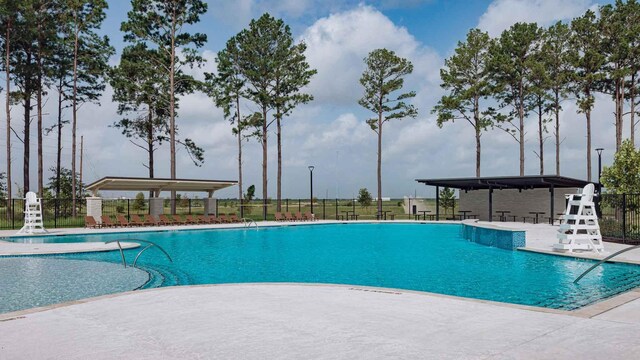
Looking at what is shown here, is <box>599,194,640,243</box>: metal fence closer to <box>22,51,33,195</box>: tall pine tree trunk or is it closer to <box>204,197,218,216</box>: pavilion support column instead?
<box>204,197,218,216</box>: pavilion support column

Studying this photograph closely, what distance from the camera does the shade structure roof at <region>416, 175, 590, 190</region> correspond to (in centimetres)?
2547

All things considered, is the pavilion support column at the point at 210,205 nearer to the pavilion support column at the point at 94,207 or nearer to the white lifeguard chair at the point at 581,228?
the pavilion support column at the point at 94,207

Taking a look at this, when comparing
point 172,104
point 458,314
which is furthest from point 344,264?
point 172,104

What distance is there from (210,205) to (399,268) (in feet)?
68.1

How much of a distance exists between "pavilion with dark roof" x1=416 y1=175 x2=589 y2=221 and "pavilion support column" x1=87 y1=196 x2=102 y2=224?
18.6 metres

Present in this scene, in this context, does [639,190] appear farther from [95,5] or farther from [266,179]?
[95,5]

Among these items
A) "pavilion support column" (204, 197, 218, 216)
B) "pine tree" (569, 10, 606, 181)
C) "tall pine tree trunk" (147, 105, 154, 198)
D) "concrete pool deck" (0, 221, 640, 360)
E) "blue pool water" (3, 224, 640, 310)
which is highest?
"pine tree" (569, 10, 606, 181)

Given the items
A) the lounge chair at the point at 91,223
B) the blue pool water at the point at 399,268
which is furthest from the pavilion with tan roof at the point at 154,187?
the blue pool water at the point at 399,268

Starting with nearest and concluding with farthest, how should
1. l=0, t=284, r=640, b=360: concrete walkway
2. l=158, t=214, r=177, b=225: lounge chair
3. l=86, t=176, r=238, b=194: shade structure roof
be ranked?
l=0, t=284, r=640, b=360: concrete walkway → l=86, t=176, r=238, b=194: shade structure roof → l=158, t=214, r=177, b=225: lounge chair

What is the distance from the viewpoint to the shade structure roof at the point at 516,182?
2547 cm

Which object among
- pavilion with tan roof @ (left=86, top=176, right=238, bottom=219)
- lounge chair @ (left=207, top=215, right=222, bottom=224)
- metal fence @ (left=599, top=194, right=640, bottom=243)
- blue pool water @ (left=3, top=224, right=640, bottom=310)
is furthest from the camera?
lounge chair @ (left=207, top=215, right=222, bottom=224)

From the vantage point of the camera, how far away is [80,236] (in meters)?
21.8

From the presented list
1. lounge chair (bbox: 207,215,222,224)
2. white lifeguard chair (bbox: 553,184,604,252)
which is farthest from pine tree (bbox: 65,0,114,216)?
white lifeguard chair (bbox: 553,184,604,252)

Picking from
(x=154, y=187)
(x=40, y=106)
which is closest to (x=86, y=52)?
(x=40, y=106)
